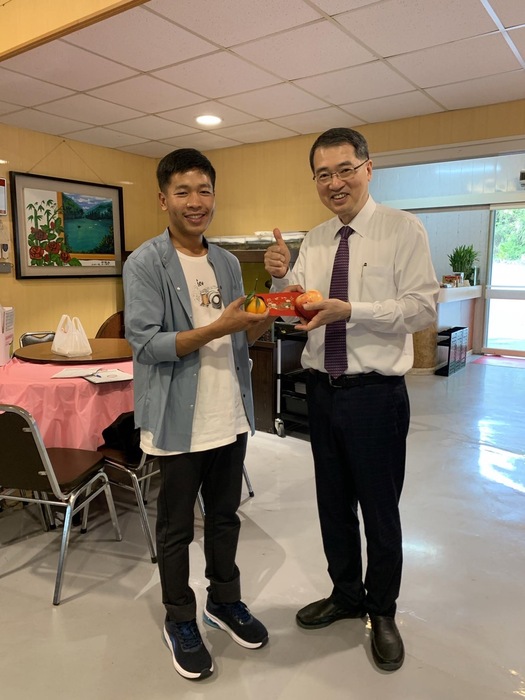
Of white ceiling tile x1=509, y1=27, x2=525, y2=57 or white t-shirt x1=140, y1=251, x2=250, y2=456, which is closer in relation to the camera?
white t-shirt x1=140, y1=251, x2=250, y2=456

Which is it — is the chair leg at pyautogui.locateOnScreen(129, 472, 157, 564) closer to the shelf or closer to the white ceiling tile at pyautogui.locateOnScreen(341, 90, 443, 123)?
the shelf

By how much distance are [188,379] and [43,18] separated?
2.42 meters

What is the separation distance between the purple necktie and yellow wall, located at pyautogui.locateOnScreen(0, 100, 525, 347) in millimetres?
3166

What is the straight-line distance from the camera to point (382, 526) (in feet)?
5.93

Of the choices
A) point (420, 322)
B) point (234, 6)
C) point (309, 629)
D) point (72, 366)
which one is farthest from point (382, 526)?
point (234, 6)

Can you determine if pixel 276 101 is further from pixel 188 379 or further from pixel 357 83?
pixel 188 379

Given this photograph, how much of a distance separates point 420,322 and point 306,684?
124 centimetres

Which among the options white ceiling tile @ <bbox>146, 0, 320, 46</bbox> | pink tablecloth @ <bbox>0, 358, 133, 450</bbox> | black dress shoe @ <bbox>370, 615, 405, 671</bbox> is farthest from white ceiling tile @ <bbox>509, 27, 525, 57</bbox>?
black dress shoe @ <bbox>370, 615, 405, 671</bbox>

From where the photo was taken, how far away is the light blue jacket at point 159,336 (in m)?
1.64

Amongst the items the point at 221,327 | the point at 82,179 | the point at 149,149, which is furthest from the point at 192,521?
the point at 149,149

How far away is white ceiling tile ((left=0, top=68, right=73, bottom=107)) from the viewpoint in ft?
11.7

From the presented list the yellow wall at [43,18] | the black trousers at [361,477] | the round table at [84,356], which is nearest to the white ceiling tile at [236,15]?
the yellow wall at [43,18]

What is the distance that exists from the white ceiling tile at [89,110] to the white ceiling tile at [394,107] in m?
1.82

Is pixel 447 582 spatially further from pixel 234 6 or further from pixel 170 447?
pixel 234 6
